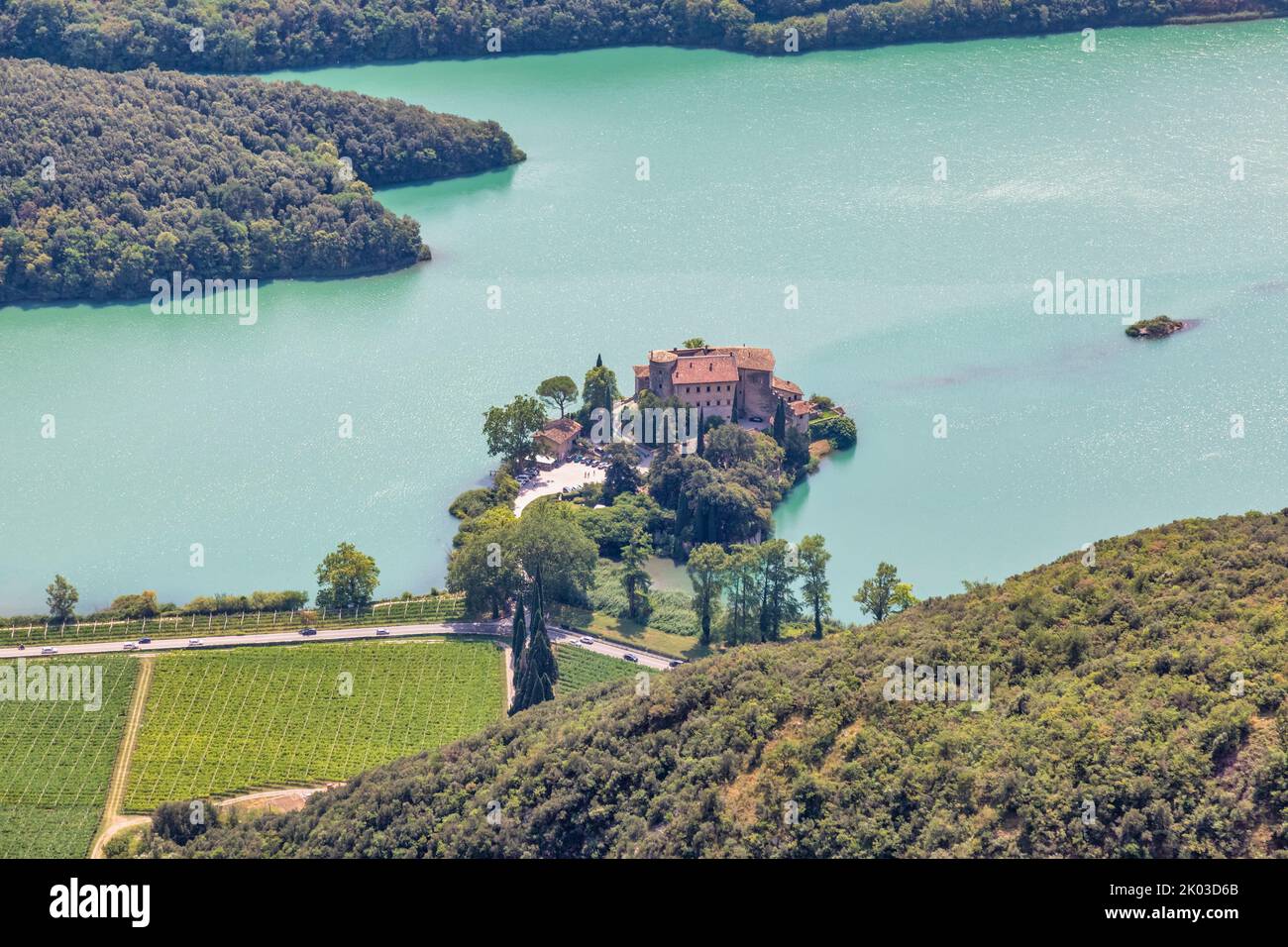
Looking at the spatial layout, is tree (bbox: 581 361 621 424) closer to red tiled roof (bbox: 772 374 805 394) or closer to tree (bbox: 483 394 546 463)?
tree (bbox: 483 394 546 463)

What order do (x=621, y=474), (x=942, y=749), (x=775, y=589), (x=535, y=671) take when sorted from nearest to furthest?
(x=942, y=749)
(x=535, y=671)
(x=775, y=589)
(x=621, y=474)

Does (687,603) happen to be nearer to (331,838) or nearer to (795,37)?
(331,838)

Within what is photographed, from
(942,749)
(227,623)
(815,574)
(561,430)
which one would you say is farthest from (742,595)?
(942,749)

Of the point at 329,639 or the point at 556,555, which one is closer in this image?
the point at 329,639

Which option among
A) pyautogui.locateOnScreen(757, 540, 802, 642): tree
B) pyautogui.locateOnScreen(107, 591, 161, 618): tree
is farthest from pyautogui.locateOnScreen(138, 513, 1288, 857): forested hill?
pyautogui.locateOnScreen(107, 591, 161, 618): tree

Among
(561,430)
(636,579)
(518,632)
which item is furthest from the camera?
(561,430)

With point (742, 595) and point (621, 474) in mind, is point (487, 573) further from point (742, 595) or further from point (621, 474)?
point (621, 474)
